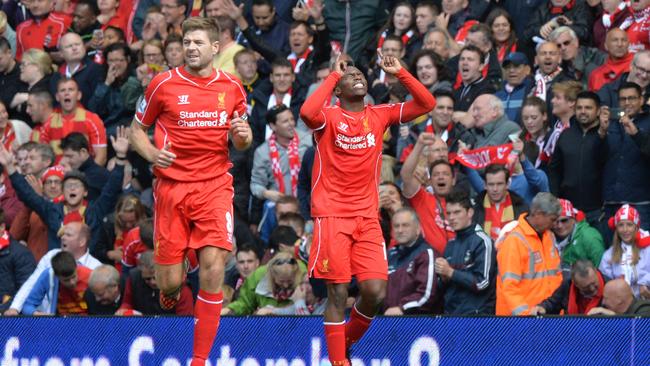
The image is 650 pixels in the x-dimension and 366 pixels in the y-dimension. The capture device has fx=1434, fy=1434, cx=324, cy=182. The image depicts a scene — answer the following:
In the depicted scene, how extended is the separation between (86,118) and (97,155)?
A: 19.6 inches

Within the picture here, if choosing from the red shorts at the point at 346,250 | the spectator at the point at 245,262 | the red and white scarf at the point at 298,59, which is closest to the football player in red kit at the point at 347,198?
the red shorts at the point at 346,250

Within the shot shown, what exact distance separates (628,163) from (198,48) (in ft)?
18.2

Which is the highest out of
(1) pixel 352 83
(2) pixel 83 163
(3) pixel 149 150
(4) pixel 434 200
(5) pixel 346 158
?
→ (1) pixel 352 83

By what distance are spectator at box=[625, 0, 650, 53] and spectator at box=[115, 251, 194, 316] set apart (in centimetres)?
586

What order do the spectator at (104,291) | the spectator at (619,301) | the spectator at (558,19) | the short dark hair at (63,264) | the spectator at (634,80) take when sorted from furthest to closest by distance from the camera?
the spectator at (558,19) < the spectator at (634,80) < the short dark hair at (63,264) < the spectator at (104,291) < the spectator at (619,301)

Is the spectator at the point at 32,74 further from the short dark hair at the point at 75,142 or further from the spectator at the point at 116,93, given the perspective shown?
the short dark hair at the point at 75,142

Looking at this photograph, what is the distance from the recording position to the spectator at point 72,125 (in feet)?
59.5

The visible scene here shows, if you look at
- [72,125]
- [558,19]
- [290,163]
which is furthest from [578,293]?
[72,125]

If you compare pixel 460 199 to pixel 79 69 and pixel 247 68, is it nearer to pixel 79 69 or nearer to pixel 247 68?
pixel 247 68

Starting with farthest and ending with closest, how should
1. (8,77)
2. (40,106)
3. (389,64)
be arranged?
(8,77) → (40,106) → (389,64)

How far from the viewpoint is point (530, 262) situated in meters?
13.3

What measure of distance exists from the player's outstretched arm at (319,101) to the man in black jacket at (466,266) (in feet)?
8.50

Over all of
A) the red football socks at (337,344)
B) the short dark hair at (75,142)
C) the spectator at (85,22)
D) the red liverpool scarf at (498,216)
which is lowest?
the red football socks at (337,344)

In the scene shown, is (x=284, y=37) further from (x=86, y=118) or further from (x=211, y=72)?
(x=211, y=72)
